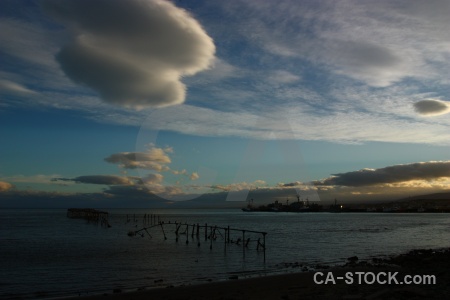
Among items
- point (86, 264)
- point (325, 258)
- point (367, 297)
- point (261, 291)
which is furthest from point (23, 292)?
point (325, 258)

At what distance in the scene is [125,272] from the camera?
26.0 meters

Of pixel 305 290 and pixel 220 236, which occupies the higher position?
pixel 305 290

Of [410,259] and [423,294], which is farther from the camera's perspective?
[410,259]

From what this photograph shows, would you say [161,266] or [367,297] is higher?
[367,297]

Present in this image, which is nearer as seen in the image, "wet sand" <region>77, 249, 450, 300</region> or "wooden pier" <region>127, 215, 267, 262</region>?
"wet sand" <region>77, 249, 450, 300</region>

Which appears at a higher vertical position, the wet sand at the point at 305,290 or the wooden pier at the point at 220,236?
the wet sand at the point at 305,290

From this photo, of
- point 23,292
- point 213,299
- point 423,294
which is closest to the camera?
point 423,294

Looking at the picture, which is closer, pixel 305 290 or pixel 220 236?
pixel 305 290

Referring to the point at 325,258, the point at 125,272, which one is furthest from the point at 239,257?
the point at 125,272

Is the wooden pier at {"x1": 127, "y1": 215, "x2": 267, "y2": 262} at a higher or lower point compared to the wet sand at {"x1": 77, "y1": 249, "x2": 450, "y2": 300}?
lower

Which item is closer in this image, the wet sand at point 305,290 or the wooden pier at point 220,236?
the wet sand at point 305,290

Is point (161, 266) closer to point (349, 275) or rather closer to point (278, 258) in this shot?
point (278, 258)

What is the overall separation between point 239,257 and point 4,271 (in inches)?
774

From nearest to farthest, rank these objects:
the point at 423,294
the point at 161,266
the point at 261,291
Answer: the point at 423,294 < the point at 261,291 < the point at 161,266
